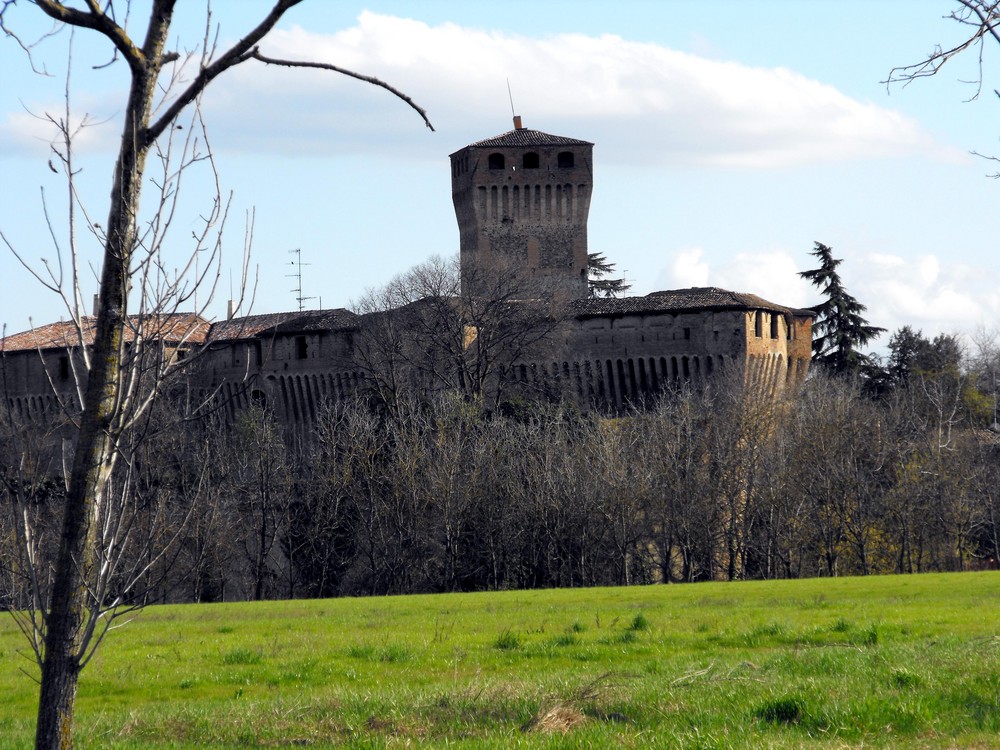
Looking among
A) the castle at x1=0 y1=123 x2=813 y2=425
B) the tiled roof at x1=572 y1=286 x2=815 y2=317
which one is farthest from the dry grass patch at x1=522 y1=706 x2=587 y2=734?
the tiled roof at x1=572 y1=286 x2=815 y2=317

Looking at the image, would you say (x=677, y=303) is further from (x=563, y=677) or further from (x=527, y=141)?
(x=563, y=677)

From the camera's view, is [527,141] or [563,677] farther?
[527,141]

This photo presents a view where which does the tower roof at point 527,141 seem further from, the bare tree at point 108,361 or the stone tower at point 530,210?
the bare tree at point 108,361

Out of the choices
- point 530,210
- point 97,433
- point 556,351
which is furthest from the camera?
point 530,210

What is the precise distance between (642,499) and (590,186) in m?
22.6

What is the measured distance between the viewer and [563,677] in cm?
996

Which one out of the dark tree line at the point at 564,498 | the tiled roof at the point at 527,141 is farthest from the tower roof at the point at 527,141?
the dark tree line at the point at 564,498

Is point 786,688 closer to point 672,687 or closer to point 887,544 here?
point 672,687

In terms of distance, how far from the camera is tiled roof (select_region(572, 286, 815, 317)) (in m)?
44.2

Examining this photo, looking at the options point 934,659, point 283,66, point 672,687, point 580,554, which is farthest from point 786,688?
point 580,554

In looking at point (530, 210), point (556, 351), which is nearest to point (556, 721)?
point (556, 351)

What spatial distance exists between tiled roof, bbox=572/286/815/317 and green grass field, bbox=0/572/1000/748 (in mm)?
24062

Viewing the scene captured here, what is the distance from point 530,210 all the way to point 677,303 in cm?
1262

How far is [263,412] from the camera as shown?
143 feet
